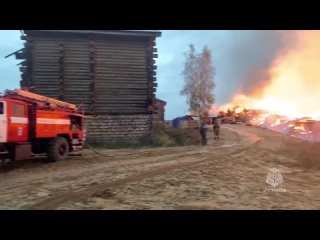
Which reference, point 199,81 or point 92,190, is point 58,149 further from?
point 199,81

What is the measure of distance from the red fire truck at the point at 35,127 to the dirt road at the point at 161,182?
61 centimetres

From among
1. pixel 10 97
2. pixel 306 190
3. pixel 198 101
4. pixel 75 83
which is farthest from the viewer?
pixel 198 101

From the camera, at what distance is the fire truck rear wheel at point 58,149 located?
1648 centimetres

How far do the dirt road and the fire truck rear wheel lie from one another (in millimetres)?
418

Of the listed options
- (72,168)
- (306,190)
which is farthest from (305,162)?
(72,168)

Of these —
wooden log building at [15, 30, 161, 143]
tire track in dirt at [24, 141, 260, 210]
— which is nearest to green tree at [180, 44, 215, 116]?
wooden log building at [15, 30, 161, 143]

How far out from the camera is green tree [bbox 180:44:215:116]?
5878 centimetres

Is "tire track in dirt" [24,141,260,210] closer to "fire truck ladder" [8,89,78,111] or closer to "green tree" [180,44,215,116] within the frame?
"fire truck ladder" [8,89,78,111]

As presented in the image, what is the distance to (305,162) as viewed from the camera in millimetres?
19047

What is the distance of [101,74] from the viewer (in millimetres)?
25719

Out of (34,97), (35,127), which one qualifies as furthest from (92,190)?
(34,97)

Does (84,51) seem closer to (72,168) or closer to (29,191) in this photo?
(72,168)

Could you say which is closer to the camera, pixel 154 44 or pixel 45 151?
pixel 45 151
